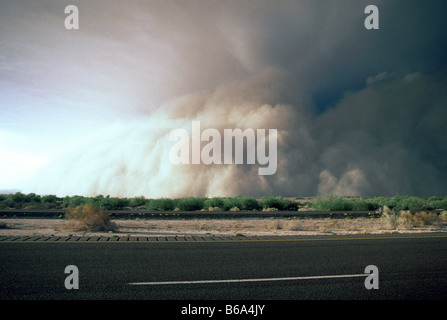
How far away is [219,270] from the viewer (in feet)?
19.8

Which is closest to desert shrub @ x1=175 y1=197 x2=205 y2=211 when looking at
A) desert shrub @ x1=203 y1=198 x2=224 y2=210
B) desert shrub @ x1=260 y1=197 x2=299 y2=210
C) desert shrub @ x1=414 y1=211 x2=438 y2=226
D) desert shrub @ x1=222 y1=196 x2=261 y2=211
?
desert shrub @ x1=203 y1=198 x2=224 y2=210

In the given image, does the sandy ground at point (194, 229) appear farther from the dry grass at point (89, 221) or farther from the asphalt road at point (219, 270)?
the asphalt road at point (219, 270)

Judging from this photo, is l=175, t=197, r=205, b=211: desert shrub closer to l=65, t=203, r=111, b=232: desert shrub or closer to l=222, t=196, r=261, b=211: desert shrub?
l=222, t=196, r=261, b=211: desert shrub

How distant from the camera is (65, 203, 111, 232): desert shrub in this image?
50.9 ft

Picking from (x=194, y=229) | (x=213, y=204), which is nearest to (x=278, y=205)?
(x=213, y=204)

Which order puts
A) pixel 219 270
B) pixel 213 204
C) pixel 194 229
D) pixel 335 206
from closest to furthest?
pixel 219 270, pixel 194 229, pixel 335 206, pixel 213 204

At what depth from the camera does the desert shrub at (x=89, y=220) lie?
15.5 meters

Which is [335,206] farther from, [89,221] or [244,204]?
[89,221]

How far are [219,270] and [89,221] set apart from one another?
11.6m

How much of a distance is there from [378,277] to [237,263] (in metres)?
2.67

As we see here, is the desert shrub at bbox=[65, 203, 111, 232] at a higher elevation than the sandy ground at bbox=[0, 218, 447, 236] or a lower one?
higher
